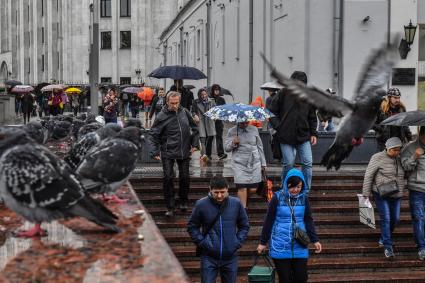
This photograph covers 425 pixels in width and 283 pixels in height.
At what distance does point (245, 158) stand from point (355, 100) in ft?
20.1

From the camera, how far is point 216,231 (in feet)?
30.0

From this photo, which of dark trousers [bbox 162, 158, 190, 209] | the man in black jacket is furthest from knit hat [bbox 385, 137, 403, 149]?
dark trousers [bbox 162, 158, 190, 209]

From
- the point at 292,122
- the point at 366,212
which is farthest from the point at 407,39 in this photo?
the point at 292,122

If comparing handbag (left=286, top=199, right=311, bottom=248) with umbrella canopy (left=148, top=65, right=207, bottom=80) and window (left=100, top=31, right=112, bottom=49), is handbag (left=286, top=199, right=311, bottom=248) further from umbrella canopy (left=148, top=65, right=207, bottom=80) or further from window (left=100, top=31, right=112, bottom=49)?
window (left=100, top=31, right=112, bottom=49)

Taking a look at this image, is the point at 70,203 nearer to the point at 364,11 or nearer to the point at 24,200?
the point at 24,200

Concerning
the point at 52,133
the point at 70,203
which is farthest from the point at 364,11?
the point at 70,203

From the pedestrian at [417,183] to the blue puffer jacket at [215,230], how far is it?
3.77 m

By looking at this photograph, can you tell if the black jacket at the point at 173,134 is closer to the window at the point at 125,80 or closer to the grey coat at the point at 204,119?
the grey coat at the point at 204,119

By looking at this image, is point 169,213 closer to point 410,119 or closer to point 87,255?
point 410,119

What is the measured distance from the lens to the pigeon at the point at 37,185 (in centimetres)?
416

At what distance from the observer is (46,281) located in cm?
402

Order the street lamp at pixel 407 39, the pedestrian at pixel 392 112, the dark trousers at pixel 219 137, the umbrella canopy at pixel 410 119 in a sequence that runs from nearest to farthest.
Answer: the umbrella canopy at pixel 410 119, the pedestrian at pixel 392 112, the dark trousers at pixel 219 137, the street lamp at pixel 407 39

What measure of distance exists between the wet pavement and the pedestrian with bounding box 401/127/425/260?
7.29 m

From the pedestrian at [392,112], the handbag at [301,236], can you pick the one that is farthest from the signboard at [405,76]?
the handbag at [301,236]
